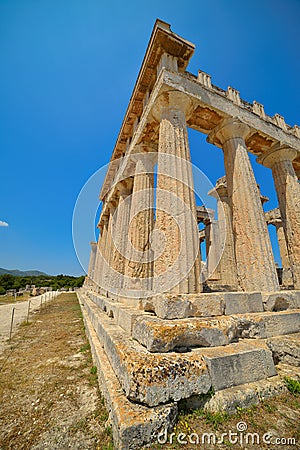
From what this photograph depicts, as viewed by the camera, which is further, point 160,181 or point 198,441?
point 160,181

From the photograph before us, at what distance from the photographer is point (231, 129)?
705 cm

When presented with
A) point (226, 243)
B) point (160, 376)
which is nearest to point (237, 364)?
point (160, 376)

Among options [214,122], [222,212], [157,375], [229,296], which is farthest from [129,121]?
[157,375]

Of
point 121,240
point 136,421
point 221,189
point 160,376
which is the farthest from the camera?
point 221,189

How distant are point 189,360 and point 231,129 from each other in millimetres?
7350

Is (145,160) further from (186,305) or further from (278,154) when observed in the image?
(186,305)

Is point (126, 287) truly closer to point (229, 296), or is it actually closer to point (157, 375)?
point (229, 296)

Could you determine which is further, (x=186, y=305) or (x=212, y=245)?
(x=212, y=245)

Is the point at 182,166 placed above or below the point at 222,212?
below

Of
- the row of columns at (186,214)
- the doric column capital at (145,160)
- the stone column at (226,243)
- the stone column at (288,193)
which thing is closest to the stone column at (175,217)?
the row of columns at (186,214)

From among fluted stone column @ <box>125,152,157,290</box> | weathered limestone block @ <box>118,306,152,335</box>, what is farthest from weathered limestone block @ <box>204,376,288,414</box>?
fluted stone column @ <box>125,152,157,290</box>

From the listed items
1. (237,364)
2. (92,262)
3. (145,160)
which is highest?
(145,160)

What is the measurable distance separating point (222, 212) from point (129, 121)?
7600mm

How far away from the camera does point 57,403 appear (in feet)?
9.21
